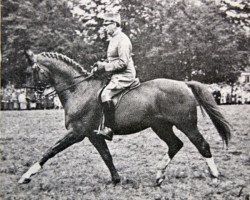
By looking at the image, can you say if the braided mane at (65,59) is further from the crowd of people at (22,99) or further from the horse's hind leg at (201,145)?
the horse's hind leg at (201,145)

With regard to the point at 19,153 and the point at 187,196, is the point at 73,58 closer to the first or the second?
the point at 19,153

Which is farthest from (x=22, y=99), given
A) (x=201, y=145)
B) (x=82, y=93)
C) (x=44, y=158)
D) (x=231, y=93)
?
(x=231, y=93)

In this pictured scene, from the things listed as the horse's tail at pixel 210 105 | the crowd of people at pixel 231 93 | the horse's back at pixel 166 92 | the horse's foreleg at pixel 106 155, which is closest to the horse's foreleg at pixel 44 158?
the horse's foreleg at pixel 106 155

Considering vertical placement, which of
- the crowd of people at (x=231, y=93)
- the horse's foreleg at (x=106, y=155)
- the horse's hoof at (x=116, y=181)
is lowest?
the horse's hoof at (x=116, y=181)

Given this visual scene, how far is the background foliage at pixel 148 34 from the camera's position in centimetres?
534

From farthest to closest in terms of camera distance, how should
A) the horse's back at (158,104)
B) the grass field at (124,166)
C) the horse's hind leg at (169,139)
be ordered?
the horse's hind leg at (169,139) → the horse's back at (158,104) → the grass field at (124,166)

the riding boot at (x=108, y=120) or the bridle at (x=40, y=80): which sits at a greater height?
the bridle at (x=40, y=80)

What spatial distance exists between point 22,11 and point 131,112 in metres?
2.04

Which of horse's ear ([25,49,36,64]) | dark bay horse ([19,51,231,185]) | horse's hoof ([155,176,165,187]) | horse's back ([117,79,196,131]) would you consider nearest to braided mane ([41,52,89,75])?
dark bay horse ([19,51,231,185])

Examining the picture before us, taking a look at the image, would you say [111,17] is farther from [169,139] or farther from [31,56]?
[169,139]

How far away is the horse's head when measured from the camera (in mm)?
5227

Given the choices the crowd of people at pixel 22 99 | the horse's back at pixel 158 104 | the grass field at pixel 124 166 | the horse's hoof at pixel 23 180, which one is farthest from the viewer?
the crowd of people at pixel 22 99

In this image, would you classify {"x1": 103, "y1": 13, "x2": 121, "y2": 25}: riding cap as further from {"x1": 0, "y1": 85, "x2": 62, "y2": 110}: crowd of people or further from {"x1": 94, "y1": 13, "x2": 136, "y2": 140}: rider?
{"x1": 0, "y1": 85, "x2": 62, "y2": 110}: crowd of people

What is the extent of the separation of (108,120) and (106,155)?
0.46 meters
